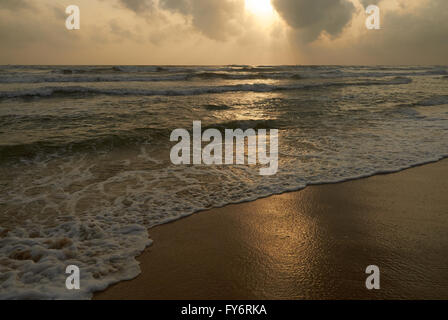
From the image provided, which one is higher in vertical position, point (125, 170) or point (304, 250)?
point (125, 170)

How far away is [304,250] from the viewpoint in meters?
3.09

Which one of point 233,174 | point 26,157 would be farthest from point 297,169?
point 26,157

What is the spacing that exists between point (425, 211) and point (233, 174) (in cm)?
294

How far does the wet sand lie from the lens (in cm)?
255

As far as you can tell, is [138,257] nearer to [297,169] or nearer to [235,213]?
[235,213]

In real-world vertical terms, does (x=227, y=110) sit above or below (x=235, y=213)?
above

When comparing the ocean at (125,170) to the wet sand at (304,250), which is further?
the ocean at (125,170)

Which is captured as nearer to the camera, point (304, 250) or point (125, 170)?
point (304, 250)

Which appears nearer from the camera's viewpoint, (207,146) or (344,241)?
(344,241)

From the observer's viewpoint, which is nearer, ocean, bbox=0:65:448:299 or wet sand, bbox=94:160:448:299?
wet sand, bbox=94:160:448:299

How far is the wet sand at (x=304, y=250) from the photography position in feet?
8.36

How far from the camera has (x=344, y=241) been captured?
3.27m
